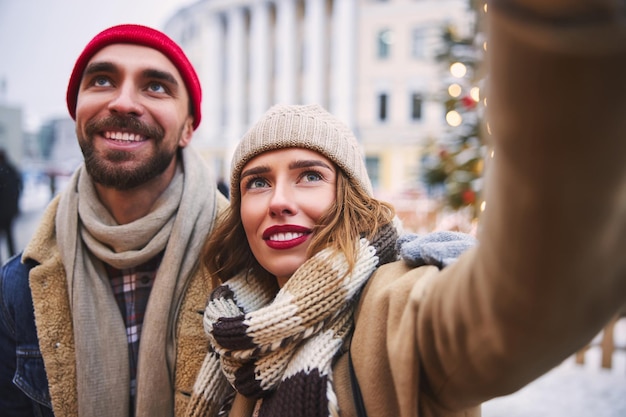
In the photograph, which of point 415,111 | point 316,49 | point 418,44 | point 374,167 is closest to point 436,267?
point 415,111

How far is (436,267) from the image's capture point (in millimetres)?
814

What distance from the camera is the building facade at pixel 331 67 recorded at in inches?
942

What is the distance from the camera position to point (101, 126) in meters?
1.37

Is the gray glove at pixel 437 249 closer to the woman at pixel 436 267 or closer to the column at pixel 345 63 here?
the woman at pixel 436 267

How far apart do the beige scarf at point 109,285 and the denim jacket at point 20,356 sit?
0.48 ft

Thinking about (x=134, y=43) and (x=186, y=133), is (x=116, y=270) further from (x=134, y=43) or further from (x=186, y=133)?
(x=134, y=43)

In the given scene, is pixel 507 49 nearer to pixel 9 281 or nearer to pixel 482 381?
pixel 482 381

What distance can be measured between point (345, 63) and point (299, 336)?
1019 inches

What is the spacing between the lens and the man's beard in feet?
4.50

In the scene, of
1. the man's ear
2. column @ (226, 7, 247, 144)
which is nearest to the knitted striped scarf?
the man's ear

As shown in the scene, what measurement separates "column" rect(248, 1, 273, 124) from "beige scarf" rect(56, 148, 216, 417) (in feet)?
87.4

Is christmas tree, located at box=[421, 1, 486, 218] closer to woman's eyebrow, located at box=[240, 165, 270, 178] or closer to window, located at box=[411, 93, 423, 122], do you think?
woman's eyebrow, located at box=[240, 165, 270, 178]

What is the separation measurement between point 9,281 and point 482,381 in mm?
1550

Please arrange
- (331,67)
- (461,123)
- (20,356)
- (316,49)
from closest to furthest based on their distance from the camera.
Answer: (20,356) < (461,123) < (316,49) < (331,67)
